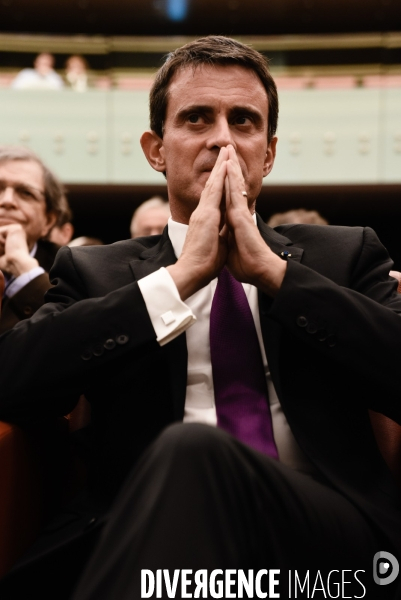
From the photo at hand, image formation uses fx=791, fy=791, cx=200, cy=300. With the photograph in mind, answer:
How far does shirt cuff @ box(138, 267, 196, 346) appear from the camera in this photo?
127cm

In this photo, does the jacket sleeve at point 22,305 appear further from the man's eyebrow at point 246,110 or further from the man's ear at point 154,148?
the man's eyebrow at point 246,110

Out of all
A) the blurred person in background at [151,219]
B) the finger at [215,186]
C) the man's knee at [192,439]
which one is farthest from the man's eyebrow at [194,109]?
the blurred person in background at [151,219]

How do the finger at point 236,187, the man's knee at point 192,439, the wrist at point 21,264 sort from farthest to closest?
the wrist at point 21,264
the finger at point 236,187
the man's knee at point 192,439

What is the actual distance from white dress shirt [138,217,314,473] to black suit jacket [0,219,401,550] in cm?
2

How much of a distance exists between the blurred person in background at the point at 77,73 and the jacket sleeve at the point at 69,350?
3.71 m

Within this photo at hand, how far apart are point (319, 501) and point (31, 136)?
405 centimetres

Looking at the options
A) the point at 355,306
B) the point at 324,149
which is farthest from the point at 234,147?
the point at 324,149

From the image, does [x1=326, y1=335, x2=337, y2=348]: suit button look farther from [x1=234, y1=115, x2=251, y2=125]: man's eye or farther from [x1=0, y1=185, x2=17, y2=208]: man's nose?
[x1=0, y1=185, x2=17, y2=208]: man's nose

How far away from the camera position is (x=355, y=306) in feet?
4.15

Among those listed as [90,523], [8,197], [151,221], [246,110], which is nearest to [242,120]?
[246,110]

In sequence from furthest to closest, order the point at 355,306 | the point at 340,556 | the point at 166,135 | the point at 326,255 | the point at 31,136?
the point at 31,136
the point at 166,135
the point at 326,255
the point at 355,306
the point at 340,556

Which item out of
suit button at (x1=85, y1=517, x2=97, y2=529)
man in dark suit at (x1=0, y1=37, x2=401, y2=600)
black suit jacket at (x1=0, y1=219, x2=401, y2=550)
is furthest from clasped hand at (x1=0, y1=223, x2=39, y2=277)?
suit button at (x1=85, y1=517, x2=97, y2=529)

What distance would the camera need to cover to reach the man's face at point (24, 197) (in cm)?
273

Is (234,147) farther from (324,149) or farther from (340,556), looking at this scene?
(324,149)
